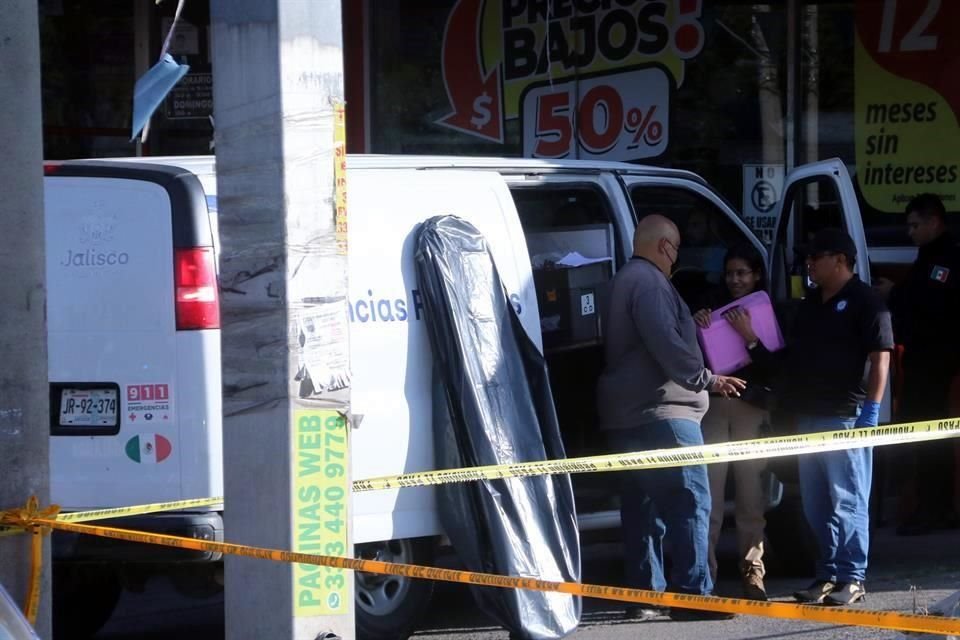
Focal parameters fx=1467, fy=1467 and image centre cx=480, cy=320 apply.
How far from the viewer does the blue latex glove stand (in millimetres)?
6953

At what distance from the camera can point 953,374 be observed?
29.6ft

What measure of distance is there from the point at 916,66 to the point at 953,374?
10.9 feet

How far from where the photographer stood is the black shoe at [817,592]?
276 inches

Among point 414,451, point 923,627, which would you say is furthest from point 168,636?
point 923,627

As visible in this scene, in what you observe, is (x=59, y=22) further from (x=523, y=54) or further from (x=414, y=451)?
(x=414, y=451)

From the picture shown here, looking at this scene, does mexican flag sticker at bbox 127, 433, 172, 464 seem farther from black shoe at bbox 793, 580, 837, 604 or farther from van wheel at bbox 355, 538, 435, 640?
black shoe at bbox 793, 580, 837, 604

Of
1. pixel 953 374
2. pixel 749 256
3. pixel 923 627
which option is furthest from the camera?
pixel 953 374

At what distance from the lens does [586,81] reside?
491 inches

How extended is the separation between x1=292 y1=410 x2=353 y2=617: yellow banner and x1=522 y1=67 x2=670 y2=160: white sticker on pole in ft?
25.9

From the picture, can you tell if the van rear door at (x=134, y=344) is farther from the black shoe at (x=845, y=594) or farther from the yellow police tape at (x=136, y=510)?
the black shoe at (x=845, y=594)

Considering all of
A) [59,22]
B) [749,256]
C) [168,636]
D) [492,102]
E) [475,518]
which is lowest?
[168,636]

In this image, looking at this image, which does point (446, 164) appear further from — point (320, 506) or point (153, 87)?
point (320, 506)

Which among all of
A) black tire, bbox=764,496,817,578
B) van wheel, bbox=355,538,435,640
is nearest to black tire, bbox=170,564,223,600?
van wheel, bbox=355,538,435,640

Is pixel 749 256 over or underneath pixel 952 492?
over
